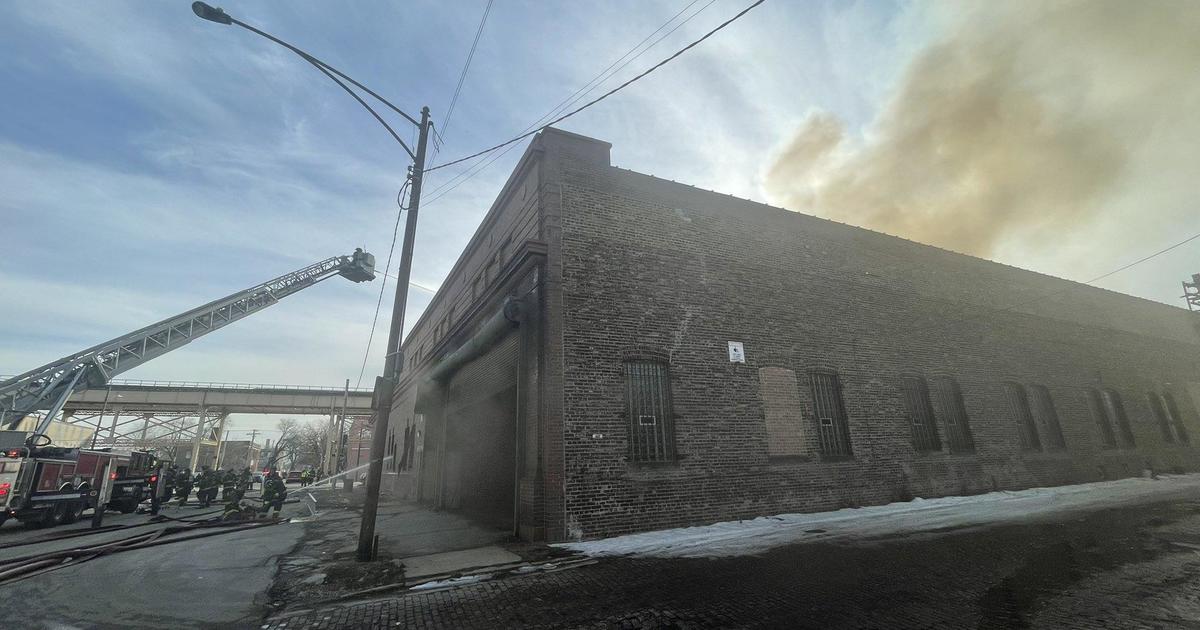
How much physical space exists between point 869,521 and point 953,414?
6.82m

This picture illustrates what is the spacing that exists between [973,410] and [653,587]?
13981mm

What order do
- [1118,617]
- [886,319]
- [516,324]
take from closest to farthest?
[1118,617] < [516,324] < [886,319]

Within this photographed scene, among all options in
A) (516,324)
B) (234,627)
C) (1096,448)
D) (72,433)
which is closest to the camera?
(234,627)

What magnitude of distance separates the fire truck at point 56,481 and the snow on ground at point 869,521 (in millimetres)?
15225

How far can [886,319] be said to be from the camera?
46.5 feet

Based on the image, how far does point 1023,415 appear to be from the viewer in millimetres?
15914

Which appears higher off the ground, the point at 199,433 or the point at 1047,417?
the point at 199,433

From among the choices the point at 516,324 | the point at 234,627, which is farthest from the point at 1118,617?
the point at 516,324

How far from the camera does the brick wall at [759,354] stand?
946 cm

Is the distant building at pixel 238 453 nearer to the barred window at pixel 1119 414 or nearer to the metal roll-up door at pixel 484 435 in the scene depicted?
the metal roll-up door at pixel 484 435

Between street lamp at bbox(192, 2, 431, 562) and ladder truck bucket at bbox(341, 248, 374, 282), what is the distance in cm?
2663

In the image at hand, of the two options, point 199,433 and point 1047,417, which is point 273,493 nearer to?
point 1047,417

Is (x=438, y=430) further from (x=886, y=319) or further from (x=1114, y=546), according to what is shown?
(x=1114, y=546)

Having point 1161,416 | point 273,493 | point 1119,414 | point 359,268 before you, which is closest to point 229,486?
point 273,493
